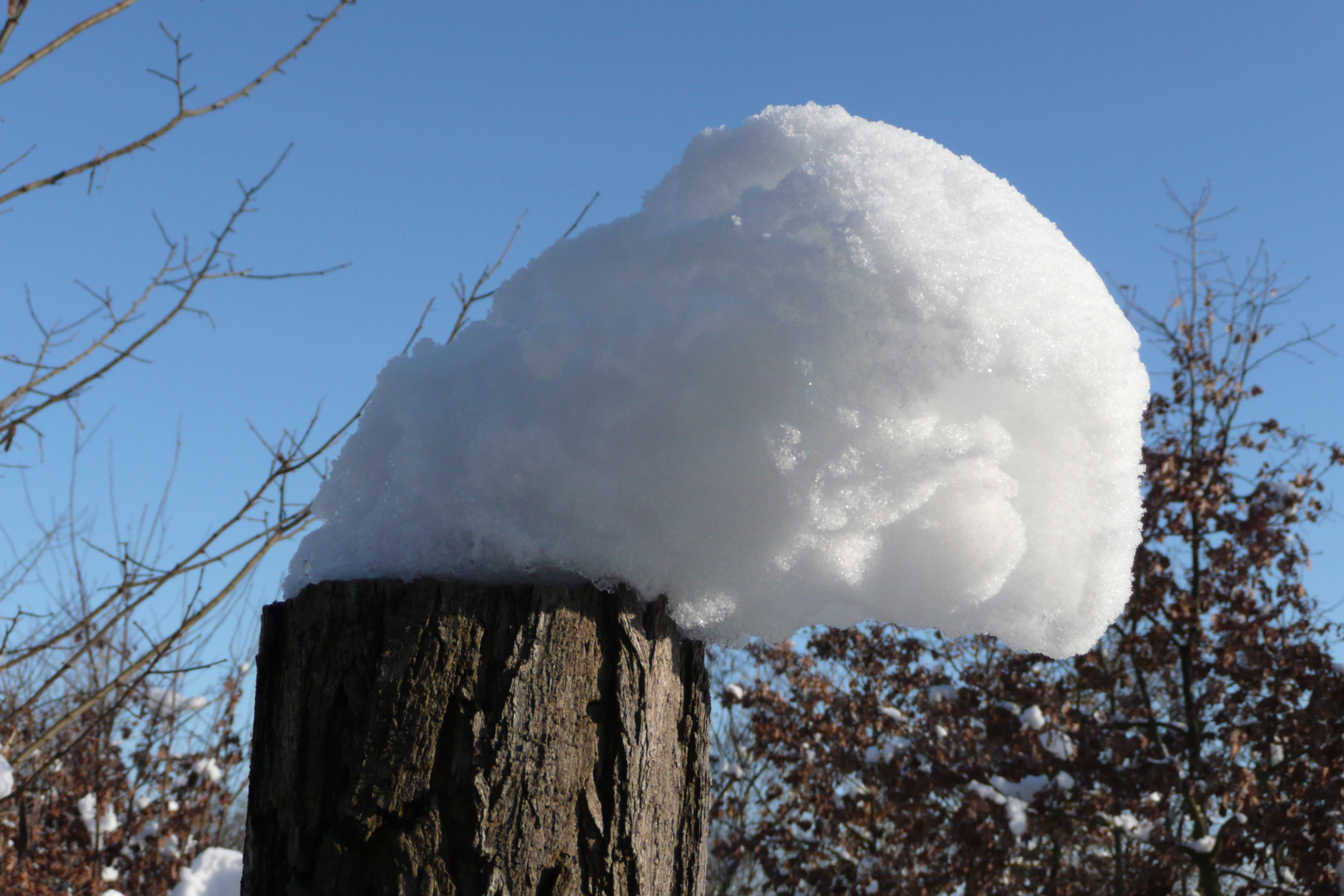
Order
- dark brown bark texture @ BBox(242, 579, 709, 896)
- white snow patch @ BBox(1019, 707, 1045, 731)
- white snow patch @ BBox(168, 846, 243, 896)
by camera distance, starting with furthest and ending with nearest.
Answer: white snow patch @ BBox(1019, 707, 1045, 731) → white snow patch @ BBox(168, 846, 243, 896) → dark brown bark texture @ BBox(242, 579, 709, 896)

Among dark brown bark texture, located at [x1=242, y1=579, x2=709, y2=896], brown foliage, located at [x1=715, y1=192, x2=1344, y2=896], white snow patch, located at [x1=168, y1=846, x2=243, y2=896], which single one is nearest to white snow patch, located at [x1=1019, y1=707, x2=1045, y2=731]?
brown foliage, located at [x1=715, y1=192, x2=1344, y2=896]

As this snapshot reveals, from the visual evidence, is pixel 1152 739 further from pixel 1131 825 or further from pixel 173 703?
pixel 173 703

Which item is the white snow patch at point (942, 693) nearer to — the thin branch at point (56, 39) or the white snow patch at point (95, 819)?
the white snow patch at point (95, 819)

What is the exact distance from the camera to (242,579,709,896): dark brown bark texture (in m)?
1.06

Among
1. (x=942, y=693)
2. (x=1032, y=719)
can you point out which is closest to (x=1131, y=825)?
(x=1032, y=719)

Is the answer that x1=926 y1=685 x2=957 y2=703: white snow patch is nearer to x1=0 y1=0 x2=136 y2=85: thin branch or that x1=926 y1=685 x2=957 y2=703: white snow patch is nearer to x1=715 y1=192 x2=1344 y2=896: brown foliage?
x1=715 y1=192 x2=1344 y2=896: brown foliage

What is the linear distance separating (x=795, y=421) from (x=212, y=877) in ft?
12.9

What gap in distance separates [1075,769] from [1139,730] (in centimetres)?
135

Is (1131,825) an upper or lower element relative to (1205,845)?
upper

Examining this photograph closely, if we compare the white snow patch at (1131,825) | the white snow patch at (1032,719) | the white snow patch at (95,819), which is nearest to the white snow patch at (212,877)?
the white snow patch at (95,819)

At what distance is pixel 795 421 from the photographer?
3.67ft

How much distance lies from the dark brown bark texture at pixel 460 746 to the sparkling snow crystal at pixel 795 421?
74 mm

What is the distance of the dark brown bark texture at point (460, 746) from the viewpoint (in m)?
1.06

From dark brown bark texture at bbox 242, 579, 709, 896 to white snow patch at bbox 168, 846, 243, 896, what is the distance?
3088 mm
